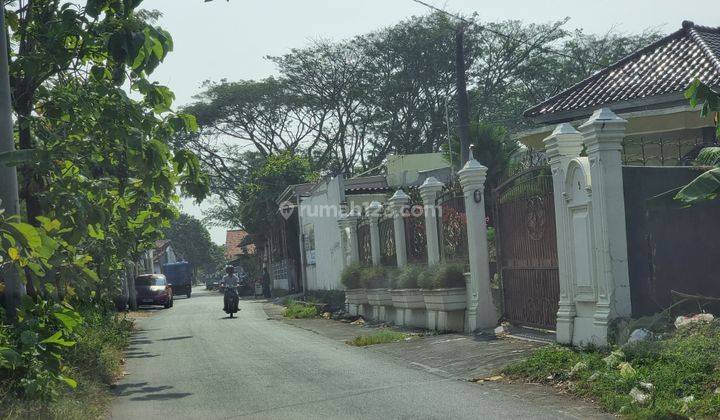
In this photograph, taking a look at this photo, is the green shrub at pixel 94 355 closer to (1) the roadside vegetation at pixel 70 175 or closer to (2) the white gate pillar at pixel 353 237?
(1) the roadside vegetation at pixel 70 175

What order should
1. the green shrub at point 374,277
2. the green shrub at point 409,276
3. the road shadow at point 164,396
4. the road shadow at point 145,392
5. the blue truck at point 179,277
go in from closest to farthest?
the road shadow at point 164,396
the road shadow at point 145,392
the green shrub at point 409,276
the green shrub at point 374,277
the blue truck at point 179,277

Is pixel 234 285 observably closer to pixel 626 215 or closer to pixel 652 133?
pixel 652 133

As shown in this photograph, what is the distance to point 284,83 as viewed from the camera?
4841 cm

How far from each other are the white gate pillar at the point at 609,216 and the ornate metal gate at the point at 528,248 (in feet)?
5.91

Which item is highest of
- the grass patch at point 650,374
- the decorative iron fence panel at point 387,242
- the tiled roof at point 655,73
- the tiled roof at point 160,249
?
the tiled roof at point 655,73

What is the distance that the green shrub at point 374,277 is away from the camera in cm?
2075

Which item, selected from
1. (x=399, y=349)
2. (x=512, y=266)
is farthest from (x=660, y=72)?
(x=399, y=349)

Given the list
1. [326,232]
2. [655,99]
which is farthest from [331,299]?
[655,99]

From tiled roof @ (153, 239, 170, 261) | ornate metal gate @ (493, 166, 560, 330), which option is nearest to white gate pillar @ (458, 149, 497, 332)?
ornate metal gate @ (493, 166, 560, 330)

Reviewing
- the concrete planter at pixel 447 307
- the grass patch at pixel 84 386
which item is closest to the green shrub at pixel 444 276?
the concrete planter at pixel 447 307

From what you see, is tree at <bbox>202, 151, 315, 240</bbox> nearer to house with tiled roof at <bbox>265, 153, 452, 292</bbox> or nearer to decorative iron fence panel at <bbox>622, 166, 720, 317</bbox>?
house with tiled roof at <bbox>265, 153, 452, 292</bbox>

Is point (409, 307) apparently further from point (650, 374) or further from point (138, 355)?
point (650, 374)

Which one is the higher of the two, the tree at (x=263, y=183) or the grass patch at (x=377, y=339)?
the tree at (x=263, y=183)

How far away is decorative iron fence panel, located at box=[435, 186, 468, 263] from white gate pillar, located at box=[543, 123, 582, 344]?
4008 mm
